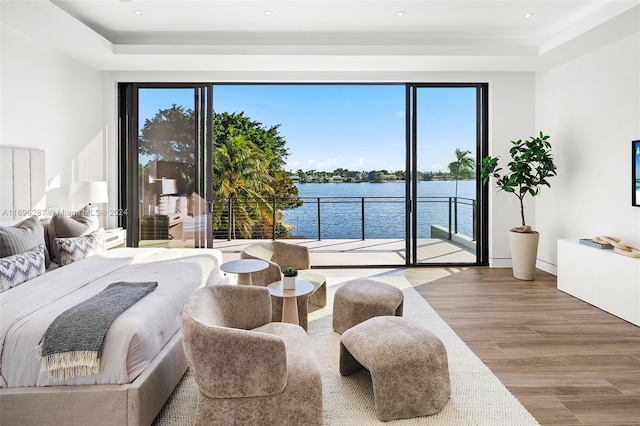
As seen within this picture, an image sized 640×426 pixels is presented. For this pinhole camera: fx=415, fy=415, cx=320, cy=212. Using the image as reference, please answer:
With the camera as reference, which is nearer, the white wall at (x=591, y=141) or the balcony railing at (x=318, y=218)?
the white wall at (x=591, y=141)

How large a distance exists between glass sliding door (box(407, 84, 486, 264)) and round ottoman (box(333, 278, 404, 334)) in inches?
112

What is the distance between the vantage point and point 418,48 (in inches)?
199

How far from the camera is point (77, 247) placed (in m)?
3.70

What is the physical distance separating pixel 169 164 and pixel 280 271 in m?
3.09

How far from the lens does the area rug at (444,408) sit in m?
2.26

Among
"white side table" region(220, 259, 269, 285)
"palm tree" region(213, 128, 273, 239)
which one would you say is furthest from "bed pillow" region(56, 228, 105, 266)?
"palm tree" region(213, 128, 273, 239)

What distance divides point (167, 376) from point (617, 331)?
12.0 feet

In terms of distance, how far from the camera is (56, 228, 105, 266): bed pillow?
3.61 metres

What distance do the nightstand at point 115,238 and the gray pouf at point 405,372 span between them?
12.6ft

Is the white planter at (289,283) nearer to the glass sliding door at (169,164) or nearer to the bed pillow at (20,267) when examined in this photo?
the bed pillow at (20,267)

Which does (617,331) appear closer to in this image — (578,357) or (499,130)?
(578,357)

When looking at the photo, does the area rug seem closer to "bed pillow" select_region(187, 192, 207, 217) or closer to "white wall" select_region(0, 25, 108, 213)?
"white wall" select_region(0, 25, 108, 213)

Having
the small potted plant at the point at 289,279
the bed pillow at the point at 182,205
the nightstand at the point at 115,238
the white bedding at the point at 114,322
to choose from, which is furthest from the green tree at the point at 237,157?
the small potted plant at the point at 289,279

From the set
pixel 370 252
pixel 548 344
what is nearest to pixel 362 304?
pixel 548 344
